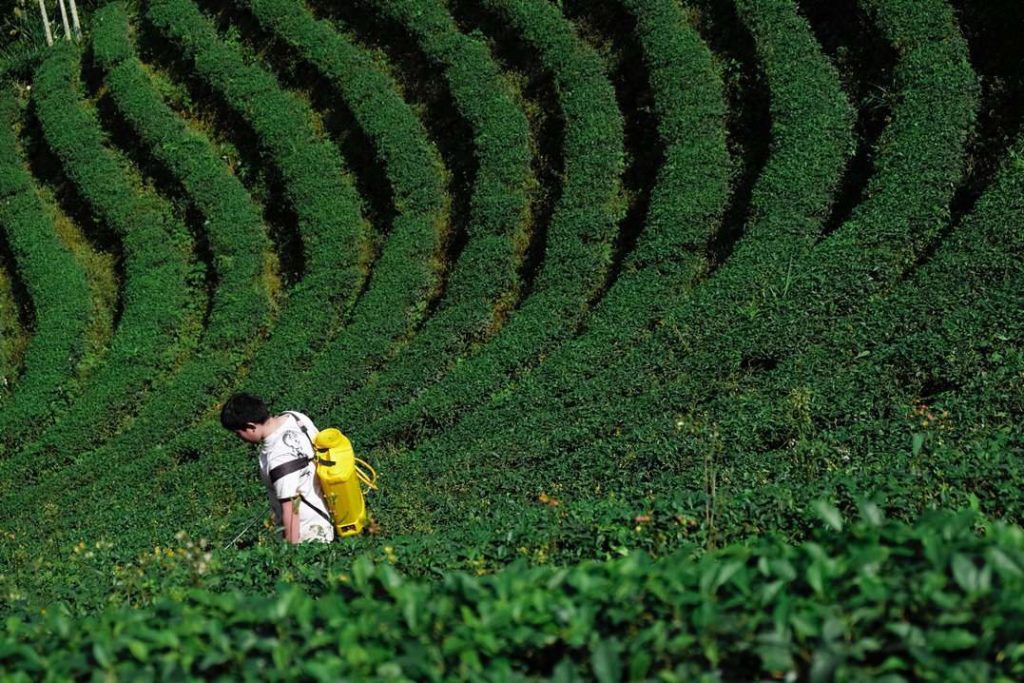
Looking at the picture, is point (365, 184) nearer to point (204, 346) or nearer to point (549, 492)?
point (204, 346)

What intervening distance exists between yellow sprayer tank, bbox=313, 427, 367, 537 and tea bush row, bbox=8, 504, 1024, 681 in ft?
9.20

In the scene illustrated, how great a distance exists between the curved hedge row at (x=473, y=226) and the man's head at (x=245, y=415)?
4.88 meters

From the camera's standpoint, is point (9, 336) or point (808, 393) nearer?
point (808, 393)

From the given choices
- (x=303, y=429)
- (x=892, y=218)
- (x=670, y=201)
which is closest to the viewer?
(x=303, y=429)

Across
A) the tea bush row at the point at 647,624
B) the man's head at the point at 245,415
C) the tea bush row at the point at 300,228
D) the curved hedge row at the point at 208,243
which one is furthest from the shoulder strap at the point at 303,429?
the curved hedge row at the point at 208,243

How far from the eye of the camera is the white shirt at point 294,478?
614 cm

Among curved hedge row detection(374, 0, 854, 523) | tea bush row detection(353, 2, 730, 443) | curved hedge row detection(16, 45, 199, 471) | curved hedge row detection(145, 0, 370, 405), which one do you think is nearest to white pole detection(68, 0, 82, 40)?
curved hedge row detection(16, 45, 199, 471)

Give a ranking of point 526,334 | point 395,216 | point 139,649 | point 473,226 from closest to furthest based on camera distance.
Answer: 1. point 139,649
2. point 526,334
3. point 473,226
4. point 395,216

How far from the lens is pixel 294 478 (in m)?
6.18

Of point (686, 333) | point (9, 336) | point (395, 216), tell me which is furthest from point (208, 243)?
point (686, 333)

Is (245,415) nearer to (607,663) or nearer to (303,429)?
(303,429)

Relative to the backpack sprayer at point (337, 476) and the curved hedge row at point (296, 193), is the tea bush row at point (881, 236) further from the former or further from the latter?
the curved hedge row at point (296, 193)

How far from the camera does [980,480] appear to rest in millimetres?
5422

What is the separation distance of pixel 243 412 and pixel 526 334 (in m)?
5.21
